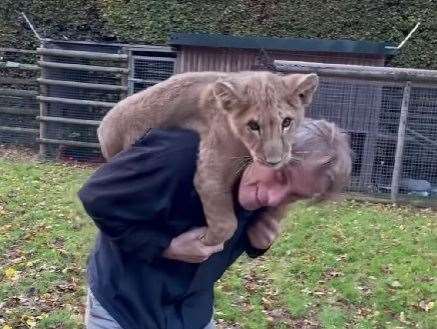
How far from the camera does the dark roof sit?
12133mm

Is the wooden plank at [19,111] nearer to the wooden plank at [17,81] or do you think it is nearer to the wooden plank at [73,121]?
the wooden plank at [17,81]

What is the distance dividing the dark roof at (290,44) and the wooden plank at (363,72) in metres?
1.87

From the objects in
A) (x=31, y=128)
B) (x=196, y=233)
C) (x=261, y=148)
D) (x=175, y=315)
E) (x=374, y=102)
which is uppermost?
(x=261, y=148)

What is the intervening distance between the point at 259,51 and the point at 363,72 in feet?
8.96

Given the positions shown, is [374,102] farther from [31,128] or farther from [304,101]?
[304,101]

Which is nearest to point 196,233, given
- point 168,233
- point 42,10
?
point 168,233

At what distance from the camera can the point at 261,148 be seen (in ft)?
8.98

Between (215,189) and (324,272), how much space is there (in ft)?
15.0

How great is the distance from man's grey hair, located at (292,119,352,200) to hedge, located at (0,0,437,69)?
12.4m

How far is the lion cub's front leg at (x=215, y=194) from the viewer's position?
2633 millimetres

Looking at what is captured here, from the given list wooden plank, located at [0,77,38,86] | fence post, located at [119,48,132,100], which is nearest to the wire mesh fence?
fence post, located at [119,48,132,100]

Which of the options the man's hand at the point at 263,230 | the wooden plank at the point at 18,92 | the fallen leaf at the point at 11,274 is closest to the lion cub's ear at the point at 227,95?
the man's hand at the point at 263,230

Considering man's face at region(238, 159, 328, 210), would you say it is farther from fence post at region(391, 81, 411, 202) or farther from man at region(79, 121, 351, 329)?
fence post at region(391, 81, 411, 202)

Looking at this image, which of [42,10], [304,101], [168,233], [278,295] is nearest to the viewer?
[168,233]
